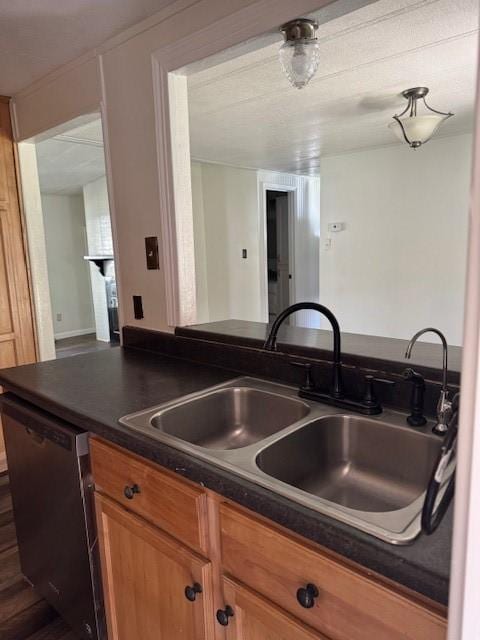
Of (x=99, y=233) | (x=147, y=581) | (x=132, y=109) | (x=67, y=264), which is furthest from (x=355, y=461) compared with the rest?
(x=67, y=264)

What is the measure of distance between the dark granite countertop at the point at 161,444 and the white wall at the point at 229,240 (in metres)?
2.78

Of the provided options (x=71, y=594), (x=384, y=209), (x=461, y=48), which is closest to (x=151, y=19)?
(x=461, y=48)

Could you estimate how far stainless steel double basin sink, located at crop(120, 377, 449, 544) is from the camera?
101 centimetres

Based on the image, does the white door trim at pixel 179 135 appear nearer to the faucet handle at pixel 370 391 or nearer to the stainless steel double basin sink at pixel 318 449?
the stainless steel double basin sink at pixel 318 449

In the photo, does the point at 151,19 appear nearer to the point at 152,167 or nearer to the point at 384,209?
the point at 152,167

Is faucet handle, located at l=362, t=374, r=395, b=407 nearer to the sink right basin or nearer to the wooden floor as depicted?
the sink right basin

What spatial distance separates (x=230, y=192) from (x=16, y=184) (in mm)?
2563

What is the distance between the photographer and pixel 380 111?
2.92 metres

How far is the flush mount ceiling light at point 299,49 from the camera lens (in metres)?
1.35

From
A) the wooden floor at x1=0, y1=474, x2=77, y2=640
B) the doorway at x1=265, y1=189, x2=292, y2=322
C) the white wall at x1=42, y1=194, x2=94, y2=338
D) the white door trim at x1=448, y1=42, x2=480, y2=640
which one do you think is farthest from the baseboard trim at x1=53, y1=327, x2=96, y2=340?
the white door trim at x1=448, y1=42, x2=480, y2=640

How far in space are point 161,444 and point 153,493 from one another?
0.46ft

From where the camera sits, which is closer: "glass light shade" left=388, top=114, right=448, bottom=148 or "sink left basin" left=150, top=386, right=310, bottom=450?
"sink left basin" left=150, top=386, right=310, bottom=450

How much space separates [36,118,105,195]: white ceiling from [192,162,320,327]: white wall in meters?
1.12

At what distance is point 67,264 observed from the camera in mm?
6766
